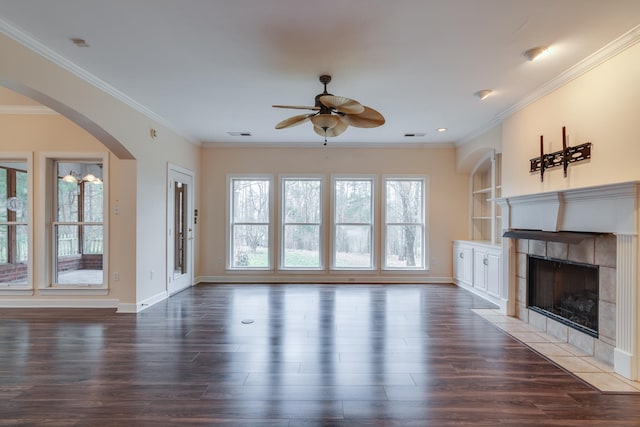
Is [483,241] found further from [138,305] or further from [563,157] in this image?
[138,305]

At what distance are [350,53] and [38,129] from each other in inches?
180

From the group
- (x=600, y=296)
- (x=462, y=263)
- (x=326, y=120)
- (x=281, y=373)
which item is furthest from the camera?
(x=462, y=263)

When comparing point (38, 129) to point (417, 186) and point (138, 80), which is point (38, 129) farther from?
point (417, 186)

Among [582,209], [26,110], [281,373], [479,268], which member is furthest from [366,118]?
[26,110]

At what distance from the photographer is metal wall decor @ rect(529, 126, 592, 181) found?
3.16 metres

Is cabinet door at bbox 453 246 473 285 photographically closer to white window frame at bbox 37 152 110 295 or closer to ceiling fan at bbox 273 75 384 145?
ceiling fan at bbox 273 75 384 145

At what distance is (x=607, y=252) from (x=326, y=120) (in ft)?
9.24

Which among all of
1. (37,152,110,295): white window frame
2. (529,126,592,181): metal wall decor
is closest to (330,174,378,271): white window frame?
(529,126,592,181): metal wall decor

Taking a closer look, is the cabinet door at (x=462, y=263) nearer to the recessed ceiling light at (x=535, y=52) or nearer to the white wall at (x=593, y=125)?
the white wall at (x=593, y=125)

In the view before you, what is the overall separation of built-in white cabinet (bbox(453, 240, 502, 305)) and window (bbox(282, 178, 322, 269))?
2.75 meters

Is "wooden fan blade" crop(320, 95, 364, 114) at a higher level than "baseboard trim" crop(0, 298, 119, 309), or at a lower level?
higher

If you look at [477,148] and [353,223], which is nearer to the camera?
[477,148]

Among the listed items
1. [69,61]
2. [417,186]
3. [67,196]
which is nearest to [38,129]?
[67,196]

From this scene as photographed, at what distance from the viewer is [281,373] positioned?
2705 millimetres
